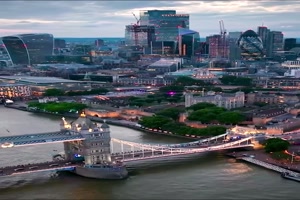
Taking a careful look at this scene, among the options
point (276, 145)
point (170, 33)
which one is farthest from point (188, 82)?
point (170, 33)

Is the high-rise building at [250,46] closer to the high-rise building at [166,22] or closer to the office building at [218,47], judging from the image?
the office building at [218,47]

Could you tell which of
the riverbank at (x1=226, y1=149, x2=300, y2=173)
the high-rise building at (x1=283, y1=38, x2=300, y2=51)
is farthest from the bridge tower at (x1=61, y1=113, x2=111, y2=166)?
the high-rise building at (x1=283, y1=38, x2=300, y2=51)

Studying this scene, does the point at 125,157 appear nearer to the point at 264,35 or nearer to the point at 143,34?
the point at 143,34

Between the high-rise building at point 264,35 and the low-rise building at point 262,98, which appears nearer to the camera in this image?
the low-rise building at point 262,98

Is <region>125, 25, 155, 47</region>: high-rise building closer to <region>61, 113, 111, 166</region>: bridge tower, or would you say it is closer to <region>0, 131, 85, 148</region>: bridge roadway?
<region>61, 113, 111, 166</region>: bridge tower

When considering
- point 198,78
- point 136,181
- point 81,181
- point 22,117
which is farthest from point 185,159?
point 198,78

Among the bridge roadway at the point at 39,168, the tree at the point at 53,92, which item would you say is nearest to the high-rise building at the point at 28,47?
the tree at the point at 53,92
